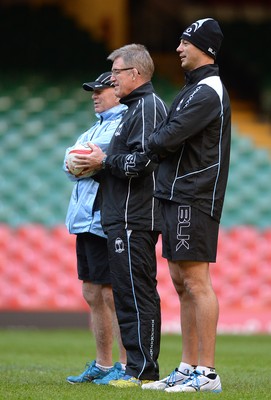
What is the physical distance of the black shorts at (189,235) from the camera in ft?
21.2

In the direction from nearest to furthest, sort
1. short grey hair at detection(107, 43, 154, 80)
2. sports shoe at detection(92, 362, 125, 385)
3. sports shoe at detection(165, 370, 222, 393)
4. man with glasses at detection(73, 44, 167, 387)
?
sports shoe at detection(165, 370, 222, 393) → man with glasses at detection(73, 44, 167, 387) → short grey hair at detection(107, 43, 154, 80) → sports shoe at detection(92, 362, 125, 385)

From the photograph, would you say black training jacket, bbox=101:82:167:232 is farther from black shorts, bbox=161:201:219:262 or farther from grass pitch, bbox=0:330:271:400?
grass pitch, bbox=0:330:271:400

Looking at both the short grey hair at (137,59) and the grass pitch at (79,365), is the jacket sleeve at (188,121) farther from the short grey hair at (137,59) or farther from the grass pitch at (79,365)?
the grass pitch at (79,365)

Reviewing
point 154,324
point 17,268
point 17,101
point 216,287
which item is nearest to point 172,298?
point 216,287

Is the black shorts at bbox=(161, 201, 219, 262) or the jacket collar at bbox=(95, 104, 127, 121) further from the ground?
the jacket collar at bbox=(95, 104, 127, 121)

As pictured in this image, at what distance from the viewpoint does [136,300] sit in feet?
22.6

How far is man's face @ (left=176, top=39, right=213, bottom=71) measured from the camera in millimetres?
6660

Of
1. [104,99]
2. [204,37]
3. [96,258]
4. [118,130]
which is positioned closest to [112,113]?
[104,99]

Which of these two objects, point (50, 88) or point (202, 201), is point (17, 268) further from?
point (202, 201)

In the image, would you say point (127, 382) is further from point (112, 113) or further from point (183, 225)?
point (112, 113)

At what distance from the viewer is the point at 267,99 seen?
21.6 m

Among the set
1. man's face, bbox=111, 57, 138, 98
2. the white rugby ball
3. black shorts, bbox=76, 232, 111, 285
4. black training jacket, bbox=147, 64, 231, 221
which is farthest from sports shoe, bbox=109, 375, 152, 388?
man's face, bbox=111, 57, 138, 98

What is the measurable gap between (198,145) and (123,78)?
0.85 meters

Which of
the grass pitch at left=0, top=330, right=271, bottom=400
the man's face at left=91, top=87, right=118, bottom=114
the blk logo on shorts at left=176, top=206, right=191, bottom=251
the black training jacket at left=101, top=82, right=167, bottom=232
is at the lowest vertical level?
the grass pitch at left=0, top=330, right=271, bottom=400
